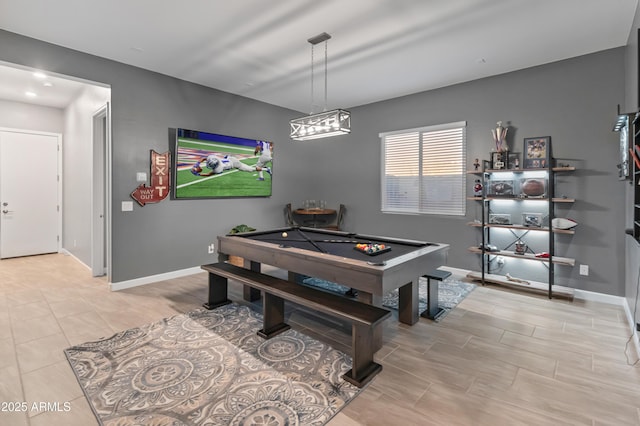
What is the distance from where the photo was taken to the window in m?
4.95

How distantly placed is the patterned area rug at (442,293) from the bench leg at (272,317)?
0.90 m

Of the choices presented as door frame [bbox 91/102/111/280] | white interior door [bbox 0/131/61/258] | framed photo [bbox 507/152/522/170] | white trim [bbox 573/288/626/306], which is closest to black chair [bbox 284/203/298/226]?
door frame [bbox 91/102/111/280]

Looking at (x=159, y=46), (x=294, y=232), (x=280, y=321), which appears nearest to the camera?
(x=280, y=321)

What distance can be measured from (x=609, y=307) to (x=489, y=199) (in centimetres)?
177

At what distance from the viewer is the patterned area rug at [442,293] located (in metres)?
3.61

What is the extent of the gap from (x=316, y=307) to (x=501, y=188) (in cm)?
334

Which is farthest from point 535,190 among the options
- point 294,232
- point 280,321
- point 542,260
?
point 280,321

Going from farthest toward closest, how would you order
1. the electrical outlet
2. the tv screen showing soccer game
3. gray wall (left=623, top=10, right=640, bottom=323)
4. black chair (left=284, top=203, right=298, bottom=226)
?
1. black chair (left=284, top=203, right=298, bottom=226)
2. the tv screen showing soccer game
3. the electrical outlet
4. gray wall (left=623, top=10, right=640, bottom=323)

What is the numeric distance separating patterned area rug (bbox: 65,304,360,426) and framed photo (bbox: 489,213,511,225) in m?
3.12

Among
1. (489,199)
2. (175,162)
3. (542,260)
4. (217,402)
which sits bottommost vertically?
(217,402)

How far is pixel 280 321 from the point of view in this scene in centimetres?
299

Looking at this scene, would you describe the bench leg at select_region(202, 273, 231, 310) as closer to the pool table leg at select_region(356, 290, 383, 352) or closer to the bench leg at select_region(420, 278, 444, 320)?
the pool table leg at select_region(356, 290, 383, 352)

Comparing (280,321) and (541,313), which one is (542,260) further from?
(280,321)

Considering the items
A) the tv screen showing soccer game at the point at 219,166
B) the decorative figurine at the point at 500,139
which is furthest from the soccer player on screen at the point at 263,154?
the decorative figurine at the point at 500,139
